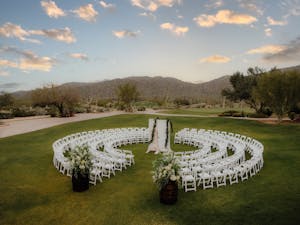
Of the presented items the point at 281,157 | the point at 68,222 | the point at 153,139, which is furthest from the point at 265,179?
the point at 68,222

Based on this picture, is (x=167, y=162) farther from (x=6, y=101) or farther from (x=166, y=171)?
(x=6, y=101)

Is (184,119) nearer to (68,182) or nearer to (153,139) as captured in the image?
(153,139)

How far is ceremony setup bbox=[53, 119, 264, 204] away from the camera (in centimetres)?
873

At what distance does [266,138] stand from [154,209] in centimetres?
1604

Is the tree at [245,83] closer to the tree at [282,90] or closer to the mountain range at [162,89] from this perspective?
the tree at [282,90]

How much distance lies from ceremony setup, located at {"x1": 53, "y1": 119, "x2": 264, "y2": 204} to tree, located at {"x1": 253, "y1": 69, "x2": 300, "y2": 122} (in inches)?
489

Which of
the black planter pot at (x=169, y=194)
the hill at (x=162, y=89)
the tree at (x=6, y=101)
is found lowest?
the black planter pot at (x=169, y=194)

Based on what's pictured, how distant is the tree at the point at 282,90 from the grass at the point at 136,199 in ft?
47.3

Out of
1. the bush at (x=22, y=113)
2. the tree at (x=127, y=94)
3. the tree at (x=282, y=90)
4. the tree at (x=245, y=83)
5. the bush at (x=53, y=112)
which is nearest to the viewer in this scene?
the tree at (x=282, y=90)

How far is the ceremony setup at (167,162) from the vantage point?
344 inches

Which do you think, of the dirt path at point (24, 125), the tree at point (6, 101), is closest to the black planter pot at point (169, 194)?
the dirt path at point (24, 125)

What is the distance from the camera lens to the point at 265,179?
433 inches

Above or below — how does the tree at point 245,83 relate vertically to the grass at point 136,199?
above

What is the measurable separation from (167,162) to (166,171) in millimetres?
352
